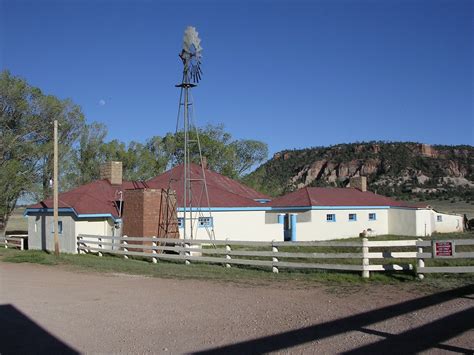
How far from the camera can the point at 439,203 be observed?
7862cm

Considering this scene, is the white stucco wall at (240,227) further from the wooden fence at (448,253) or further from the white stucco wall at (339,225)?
the wooden fence at (448,253)

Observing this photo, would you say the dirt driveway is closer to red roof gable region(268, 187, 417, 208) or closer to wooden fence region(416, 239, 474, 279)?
wooden fence region(416, 239, 474, 279)

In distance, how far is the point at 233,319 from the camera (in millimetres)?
9336

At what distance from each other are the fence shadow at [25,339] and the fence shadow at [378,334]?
2081mm

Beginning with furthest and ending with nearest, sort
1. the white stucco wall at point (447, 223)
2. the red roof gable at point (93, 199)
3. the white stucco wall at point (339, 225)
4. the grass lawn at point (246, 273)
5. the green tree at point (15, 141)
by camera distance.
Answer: the white stucco wall at point (447, 223)
the white stucco wall at point (339, 225)
the green tree at point (15, 141)
the red roof gable at point (93, 199)
the grass lawn at point (246, 273)

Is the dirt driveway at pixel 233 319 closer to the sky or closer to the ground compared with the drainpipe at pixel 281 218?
closer to the ground

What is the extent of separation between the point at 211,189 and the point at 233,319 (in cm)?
2241

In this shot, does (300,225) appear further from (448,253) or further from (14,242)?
(448,253)

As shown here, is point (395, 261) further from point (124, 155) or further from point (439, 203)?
point (439, 203)

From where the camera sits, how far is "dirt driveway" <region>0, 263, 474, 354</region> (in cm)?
761

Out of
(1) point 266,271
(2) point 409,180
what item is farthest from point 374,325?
(2) point 409,180

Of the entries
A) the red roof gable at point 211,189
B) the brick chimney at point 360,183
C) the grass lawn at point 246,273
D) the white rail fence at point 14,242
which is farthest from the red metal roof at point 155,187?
the brick chimney at point 360,183

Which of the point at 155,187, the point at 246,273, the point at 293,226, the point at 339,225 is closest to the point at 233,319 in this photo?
the point at 246,273

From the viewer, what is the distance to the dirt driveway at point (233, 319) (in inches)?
300
